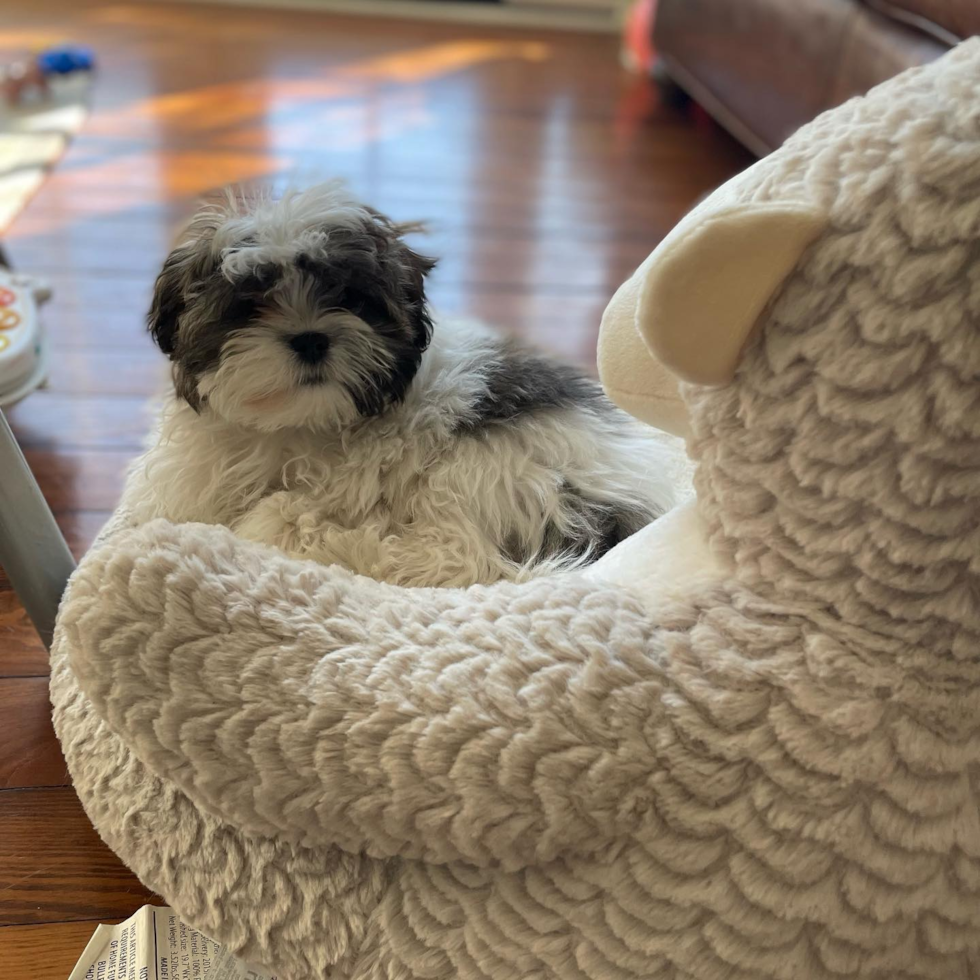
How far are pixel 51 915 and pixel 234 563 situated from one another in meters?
0.48

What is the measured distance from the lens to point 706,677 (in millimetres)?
662

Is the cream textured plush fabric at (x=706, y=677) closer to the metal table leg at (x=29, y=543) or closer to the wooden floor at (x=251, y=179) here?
the metal table leg at (x=29, y=543)

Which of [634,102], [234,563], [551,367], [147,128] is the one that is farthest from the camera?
[634,102]

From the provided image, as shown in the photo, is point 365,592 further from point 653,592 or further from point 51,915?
point 51,915

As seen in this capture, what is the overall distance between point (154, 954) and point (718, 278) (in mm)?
760

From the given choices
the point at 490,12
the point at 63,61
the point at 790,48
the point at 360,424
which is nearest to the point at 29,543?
the point at 360,424

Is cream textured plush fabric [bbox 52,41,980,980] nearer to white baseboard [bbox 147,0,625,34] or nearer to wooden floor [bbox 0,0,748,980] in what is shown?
wooden floor [bbox 0,0,748,980]

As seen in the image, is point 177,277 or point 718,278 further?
point 177,277

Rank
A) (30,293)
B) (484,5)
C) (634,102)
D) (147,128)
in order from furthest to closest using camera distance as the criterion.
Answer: (484,5), (634,102), (147,128), (30,293)

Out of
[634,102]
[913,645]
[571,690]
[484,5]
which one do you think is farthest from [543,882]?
[484,5]

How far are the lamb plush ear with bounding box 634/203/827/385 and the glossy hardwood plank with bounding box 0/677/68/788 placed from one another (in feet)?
2.77

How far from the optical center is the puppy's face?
937 mm

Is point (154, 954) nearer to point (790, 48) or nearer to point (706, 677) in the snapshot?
point (706, 677)

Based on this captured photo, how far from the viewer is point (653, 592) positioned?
72cm
